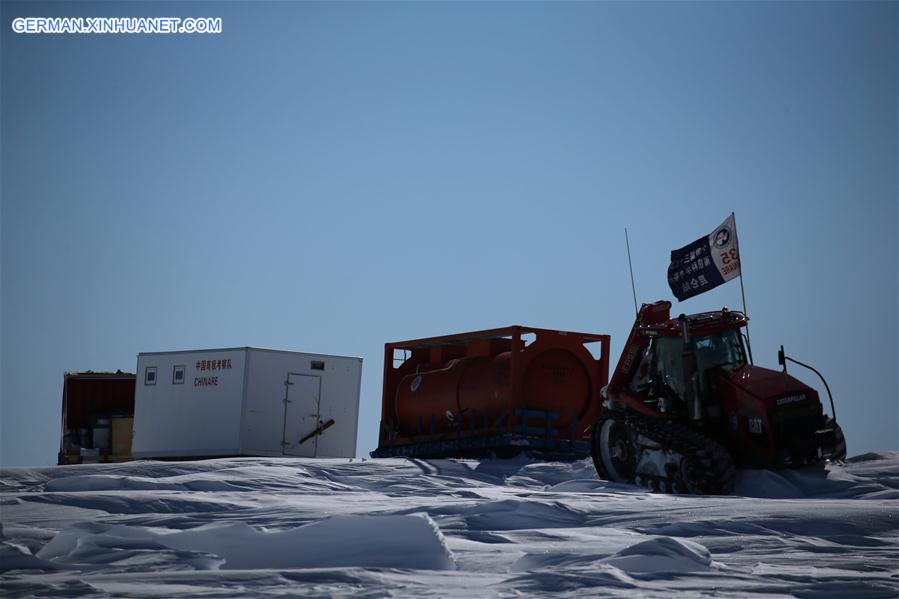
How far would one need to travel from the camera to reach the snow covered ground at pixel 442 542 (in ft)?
20.9

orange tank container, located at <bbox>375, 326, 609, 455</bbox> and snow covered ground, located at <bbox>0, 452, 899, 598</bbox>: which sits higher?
orange tank container, located at <bbox>375, 326, 609, 455</bbox>

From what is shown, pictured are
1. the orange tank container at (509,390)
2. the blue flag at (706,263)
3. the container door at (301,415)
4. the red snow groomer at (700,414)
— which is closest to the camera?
the red snow groomer at (700,414)

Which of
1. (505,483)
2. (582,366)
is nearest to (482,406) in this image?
(582,366)

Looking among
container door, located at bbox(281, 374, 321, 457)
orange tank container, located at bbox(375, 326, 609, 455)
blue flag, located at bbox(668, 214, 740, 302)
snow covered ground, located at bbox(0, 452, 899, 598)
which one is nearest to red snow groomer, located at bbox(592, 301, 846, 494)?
snow covered ground, located at bbox(0, 452, 899, 598)

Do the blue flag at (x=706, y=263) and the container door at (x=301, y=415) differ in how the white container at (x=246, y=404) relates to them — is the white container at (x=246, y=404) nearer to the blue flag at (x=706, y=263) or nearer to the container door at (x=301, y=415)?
the container door at (x=301, y=415)

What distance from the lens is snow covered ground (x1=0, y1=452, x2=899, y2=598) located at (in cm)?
636

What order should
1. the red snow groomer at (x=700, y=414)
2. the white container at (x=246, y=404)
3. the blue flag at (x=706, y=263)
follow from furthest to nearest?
the white container at (x=246, y=404), the blue flag at (x=706, y=263), the red snow groomer at (x=700, y=414)

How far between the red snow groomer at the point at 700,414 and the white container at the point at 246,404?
12570mm

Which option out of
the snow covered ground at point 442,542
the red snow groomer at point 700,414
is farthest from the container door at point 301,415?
the snow covered ground at point 442,542

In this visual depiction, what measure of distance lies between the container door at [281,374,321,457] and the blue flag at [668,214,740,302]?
513 inches

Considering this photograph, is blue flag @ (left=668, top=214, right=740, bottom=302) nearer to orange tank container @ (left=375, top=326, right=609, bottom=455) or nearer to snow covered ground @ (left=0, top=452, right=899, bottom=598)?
snow covered ground @ (left=0, top=452, right=899, bottom=598)

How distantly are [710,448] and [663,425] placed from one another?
83 cm

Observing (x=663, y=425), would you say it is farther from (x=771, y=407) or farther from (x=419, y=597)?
(x=419, y=597)

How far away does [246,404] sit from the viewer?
81.7 ft
